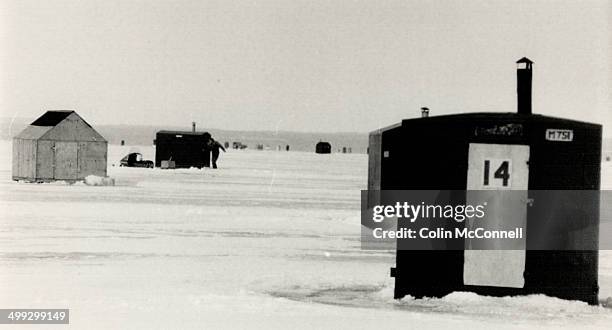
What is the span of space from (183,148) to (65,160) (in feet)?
65.5

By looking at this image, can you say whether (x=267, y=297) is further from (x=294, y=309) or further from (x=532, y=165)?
(x=532, y=165)

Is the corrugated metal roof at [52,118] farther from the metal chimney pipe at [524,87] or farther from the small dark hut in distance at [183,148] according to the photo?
the metal chimney pipe at [524,87]

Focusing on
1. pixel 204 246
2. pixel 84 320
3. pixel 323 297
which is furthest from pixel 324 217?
pixel 84 320

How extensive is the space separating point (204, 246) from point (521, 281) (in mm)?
7570

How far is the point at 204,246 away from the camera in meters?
16.2

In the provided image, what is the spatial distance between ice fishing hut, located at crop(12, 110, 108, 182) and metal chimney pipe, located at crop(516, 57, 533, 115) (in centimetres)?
2575

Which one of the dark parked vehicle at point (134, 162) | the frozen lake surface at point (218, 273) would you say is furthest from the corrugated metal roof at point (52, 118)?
the dark parked vehicle at point (134, 162)

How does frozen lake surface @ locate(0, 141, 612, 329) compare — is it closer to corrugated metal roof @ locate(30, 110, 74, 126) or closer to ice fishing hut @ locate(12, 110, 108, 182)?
ice fishing hut @ locate(12, 110, 108, 182)

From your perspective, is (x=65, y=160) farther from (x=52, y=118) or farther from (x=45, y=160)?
(x=52, y=118)

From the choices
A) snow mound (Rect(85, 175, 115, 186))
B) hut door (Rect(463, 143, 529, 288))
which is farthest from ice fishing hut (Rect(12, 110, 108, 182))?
hut door (Rect(463, 143, 529, 288))

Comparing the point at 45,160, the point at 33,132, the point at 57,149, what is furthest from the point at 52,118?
the point at 45,160

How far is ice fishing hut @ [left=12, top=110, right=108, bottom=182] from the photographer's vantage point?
3341cm

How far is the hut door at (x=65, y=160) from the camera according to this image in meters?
33.7

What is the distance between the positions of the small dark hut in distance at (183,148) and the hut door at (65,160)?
733 inches
